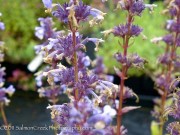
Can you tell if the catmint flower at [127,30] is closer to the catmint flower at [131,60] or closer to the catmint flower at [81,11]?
the catmint flower at [131,60]

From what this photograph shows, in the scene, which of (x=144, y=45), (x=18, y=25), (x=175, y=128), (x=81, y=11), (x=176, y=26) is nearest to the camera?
(x=81, y=11)

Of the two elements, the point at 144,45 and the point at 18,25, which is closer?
the point at 144,45

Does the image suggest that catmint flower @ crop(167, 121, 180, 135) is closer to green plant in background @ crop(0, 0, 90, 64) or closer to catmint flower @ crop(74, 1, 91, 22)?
catmint flower @ crop(74, 1, 91, 22)

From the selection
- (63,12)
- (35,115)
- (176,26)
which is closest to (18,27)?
(35,115)

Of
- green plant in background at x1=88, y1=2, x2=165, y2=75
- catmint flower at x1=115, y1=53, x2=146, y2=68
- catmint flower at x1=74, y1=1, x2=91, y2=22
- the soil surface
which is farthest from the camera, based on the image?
green plant in background at x1=88, y1=2, x2=165, y2=75

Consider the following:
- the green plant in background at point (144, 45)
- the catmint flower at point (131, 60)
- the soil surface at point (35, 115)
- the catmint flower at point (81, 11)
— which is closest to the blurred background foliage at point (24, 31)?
the green plant in background at point (144, 45)

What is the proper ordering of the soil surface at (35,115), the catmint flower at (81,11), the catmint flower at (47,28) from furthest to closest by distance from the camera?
the soil surface at (35,115), the catmint flower at (47,28), the catmint flower at (81,11)

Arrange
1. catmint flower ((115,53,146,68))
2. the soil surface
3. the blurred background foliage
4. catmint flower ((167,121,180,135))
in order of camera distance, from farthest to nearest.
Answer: the blurred background foliage < the soil surface < catmint flower ((115,53,146,68)) < catmint flower ((167,121,180,135))

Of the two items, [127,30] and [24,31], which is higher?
[24,31]

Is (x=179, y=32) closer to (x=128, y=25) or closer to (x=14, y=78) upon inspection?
(x=128, y=25)

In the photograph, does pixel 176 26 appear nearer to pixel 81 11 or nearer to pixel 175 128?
pixel 175 128

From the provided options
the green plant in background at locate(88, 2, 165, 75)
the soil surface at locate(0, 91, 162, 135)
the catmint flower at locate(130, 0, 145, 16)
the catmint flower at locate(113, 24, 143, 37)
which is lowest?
the soil surface at locate(0, 91, 162, 135)

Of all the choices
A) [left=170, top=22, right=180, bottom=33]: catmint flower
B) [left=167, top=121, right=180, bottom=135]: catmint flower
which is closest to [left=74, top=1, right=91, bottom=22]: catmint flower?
[left=167, top=121, right=180, bottom=135]: catmint flower
